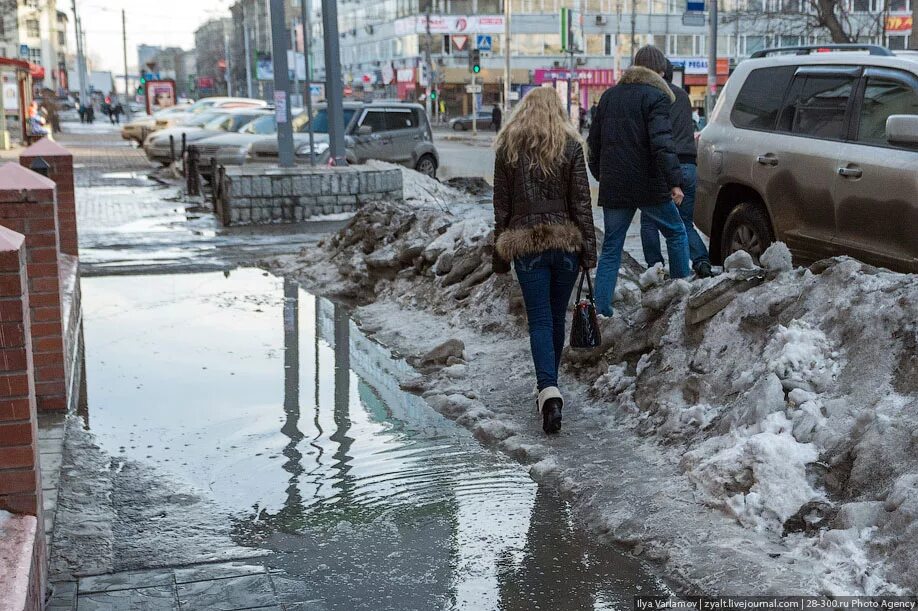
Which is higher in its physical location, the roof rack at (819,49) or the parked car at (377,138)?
the roof rack at (819,49)

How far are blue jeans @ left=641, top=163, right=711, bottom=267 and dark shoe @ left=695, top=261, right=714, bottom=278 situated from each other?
23cm

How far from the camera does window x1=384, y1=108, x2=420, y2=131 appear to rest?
2205cm

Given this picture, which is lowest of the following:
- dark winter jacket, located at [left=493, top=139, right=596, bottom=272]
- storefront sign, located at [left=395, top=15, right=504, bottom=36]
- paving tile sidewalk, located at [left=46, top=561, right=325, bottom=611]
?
paving tile sidewalk, located at [left=46, top=561, right=325, bottom=611]

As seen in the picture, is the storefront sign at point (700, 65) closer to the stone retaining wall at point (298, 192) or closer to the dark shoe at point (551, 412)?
the stone retaining wall at point (298, 192)

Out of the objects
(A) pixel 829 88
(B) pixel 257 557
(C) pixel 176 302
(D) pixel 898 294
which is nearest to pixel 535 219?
(D) pixel 898 294

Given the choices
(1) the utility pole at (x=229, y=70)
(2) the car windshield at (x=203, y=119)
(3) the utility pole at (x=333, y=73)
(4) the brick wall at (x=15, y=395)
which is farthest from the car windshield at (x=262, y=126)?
(1) the utility pole at (x=229, y=70)

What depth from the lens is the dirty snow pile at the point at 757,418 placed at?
397cm

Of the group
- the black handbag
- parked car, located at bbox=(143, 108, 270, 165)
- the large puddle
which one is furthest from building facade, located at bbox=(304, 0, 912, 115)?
the black handbag

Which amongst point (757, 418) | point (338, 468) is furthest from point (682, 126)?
point (338, 468)

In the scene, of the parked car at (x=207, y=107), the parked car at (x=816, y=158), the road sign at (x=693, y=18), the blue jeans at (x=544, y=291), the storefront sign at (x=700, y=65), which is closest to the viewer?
the blue jeans at (x=544, y=291)

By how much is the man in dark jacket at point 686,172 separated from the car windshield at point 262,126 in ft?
60.4

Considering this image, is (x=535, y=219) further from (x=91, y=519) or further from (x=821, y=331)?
(x=91, y=519)

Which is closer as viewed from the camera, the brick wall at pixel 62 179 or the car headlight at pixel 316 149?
the brick wall at pixel 62 179

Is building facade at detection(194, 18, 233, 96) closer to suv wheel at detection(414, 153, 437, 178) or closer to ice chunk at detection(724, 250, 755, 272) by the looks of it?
suv wheel at detection(414, 153, 437, 178)
